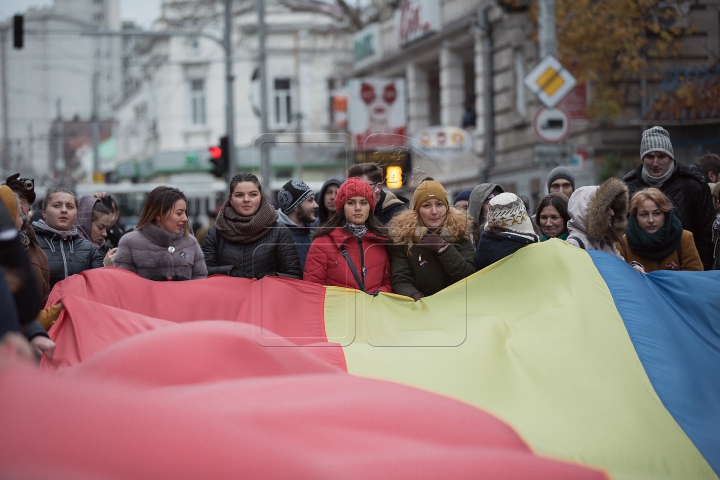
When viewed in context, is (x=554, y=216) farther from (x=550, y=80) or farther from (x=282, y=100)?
(x=282, y=100)

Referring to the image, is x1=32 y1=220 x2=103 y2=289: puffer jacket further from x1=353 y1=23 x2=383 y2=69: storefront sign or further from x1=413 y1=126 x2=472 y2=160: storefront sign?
x1=353 y1=23 x2=383 y2=69: storefront sign

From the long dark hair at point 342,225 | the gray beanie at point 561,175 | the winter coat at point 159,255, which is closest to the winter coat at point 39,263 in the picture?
the winter coat at point 159,255

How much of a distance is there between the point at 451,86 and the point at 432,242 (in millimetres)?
23528

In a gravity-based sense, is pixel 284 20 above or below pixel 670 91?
above

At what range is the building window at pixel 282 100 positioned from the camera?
55.6m

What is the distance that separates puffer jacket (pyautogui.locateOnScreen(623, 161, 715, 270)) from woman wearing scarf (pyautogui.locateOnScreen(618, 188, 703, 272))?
103 cm

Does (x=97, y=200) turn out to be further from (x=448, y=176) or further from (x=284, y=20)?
(x=284, y=20)

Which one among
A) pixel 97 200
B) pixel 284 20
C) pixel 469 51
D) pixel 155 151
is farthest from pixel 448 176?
pixel 155 151

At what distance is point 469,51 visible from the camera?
96.5ft

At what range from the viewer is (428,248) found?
261 inches

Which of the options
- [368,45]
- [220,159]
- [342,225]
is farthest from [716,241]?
[368,45]

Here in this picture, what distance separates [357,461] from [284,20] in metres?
52.9

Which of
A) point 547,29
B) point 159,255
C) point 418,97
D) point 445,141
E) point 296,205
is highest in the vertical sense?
point 418,97

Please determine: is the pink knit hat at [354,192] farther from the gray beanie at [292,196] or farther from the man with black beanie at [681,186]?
the man with black beanie at [681,186]
